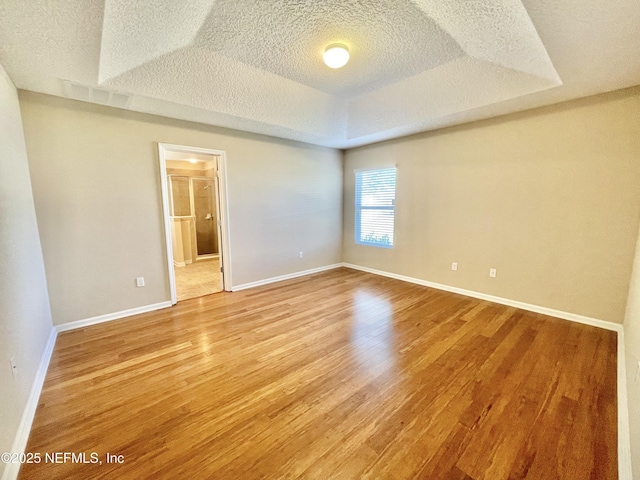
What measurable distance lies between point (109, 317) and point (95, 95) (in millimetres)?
2297

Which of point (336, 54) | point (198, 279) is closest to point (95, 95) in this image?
point (336, 54)

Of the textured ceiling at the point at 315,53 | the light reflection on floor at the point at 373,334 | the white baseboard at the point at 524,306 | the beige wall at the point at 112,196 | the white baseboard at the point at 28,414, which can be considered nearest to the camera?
the white baseboard at the point at 28,414

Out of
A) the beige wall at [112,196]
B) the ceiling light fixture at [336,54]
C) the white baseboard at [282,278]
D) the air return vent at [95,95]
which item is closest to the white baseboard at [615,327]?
the white baseboard at [282,278]

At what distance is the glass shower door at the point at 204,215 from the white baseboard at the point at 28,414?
4111 mm

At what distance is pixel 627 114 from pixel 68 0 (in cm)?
445

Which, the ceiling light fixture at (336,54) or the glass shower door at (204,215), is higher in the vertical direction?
the ceiling light fixture at (336,54)

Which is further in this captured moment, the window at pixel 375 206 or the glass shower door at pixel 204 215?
the glass shower door at pixel 204 215

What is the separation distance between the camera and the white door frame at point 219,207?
311cm

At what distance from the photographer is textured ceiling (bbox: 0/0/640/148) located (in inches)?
63.8

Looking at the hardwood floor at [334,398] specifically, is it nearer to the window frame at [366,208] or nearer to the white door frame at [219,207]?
the white door frame at [219,207]

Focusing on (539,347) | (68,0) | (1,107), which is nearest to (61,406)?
(1,107)

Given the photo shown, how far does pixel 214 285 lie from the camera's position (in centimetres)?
416

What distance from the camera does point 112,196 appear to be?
9.24 ft

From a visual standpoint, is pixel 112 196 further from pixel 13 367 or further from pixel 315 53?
pixel 315 53
